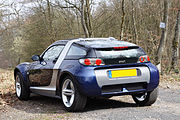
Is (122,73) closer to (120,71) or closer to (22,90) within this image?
(120,71)

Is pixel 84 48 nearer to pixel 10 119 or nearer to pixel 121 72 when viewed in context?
pixel 121 72

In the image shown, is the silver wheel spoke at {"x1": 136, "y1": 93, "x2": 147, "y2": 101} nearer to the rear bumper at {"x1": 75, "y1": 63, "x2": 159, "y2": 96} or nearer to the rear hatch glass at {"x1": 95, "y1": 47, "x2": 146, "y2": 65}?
the rear bumper at {"x1": 75, "y1": 63, "x2": 159, "y2": 96}

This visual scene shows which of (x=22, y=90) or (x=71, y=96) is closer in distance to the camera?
(x=71, y=96)

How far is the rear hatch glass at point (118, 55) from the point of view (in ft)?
16.2

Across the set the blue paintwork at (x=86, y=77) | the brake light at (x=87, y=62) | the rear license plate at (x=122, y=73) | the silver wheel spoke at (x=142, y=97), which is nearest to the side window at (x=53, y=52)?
the blue paintwork at (x=86, y=77)

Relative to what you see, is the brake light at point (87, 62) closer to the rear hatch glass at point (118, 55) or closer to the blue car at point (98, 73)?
the blue car at point (98, 73)

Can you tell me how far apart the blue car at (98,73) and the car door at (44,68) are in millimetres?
41

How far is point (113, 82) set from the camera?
484 cm

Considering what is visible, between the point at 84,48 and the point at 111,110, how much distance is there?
1.29m

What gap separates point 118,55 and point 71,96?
1.19m

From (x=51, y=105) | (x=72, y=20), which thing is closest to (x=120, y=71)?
(x=51, y=105)

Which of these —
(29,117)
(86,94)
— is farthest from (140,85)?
(29,117)

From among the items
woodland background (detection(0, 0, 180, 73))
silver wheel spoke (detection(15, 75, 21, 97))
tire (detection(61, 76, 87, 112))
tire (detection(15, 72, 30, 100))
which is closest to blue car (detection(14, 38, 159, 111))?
tire (detection(61, 76, 87, 112))

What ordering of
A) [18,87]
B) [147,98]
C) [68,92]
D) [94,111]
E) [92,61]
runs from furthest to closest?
[18,87], [147,98], [68,92], [94,111], [92,61]
